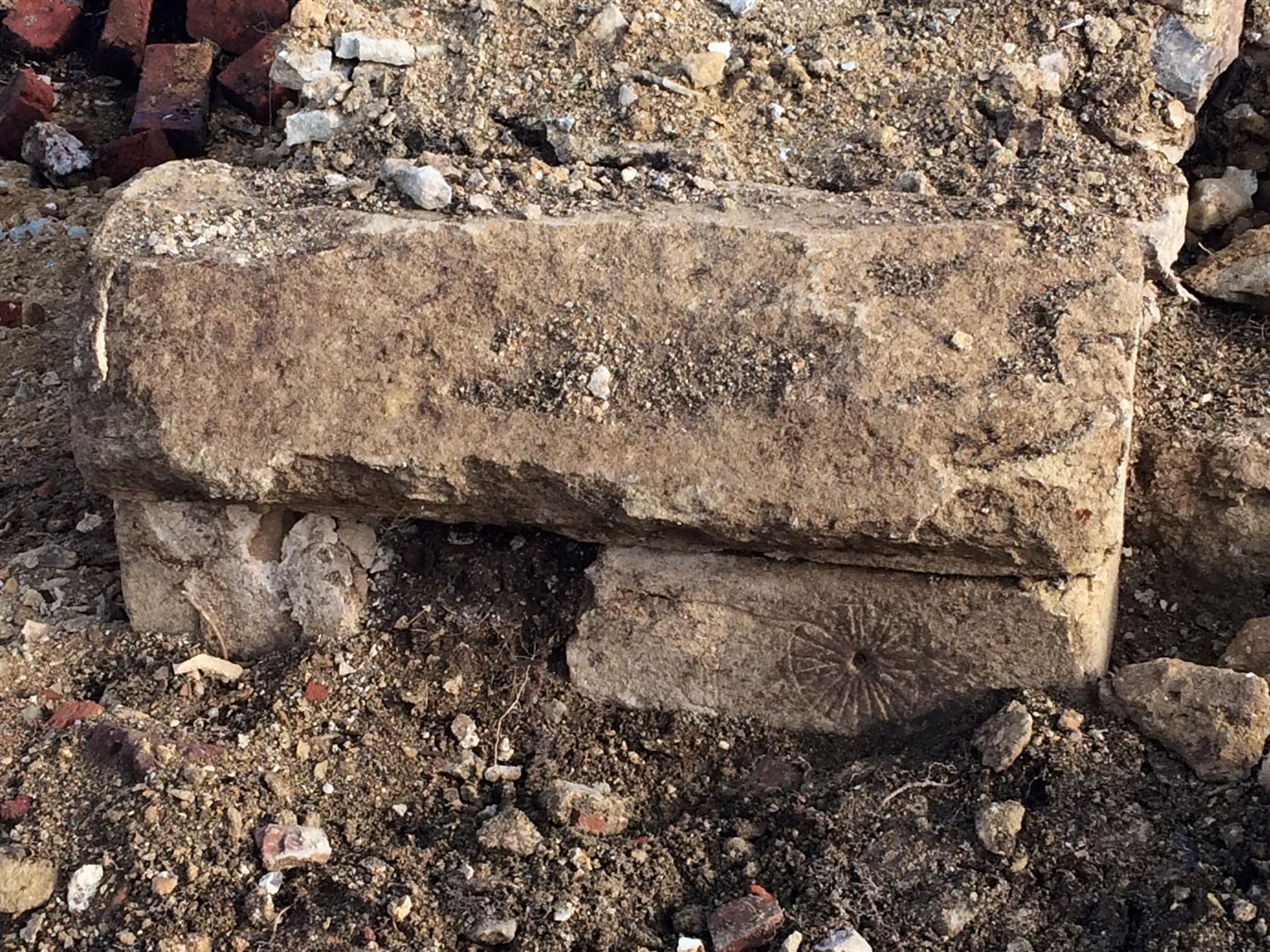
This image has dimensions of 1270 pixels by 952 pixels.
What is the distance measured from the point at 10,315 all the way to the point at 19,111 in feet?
3.86

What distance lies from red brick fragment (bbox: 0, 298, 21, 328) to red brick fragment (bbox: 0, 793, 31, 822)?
6.42 feet

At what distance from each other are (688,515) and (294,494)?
0.80 m

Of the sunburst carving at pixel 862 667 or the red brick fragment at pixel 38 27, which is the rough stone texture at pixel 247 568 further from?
the red brick fragment at pixel 38 27

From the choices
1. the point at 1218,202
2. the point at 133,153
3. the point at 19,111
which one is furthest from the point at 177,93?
the point at 1218,202

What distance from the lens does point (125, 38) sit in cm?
507

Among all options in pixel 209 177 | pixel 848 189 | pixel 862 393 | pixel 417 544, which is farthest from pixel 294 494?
pixel 848 189

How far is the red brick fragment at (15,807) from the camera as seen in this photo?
2.59 metres

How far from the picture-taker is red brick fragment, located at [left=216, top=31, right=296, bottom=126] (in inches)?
186

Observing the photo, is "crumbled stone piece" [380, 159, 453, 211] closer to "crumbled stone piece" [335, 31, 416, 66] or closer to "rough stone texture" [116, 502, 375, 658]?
"crumbled stone piece" [335, 31, 416, 66]

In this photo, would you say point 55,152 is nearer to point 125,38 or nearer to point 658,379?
point 125,38

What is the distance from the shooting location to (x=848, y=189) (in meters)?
3.00

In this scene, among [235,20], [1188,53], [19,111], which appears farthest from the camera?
[235,20]

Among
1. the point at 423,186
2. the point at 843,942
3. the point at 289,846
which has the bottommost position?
the point at 289,846

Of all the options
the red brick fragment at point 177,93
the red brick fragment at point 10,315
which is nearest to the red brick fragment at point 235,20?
the red brick fragment at point 177,93
